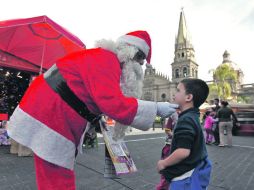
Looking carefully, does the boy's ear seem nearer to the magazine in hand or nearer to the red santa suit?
the red santa suit

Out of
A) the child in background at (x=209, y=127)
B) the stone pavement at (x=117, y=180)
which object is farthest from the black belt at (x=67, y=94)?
the child in background at (x=209, y=127)

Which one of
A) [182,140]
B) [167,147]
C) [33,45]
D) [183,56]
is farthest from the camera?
[183,56]

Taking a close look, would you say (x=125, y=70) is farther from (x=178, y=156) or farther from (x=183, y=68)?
(x=183, y=68)

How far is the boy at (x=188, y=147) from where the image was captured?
6.68 ft

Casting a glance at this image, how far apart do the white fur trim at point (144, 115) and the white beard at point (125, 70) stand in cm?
25

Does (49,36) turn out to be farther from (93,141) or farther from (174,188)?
(174,188)

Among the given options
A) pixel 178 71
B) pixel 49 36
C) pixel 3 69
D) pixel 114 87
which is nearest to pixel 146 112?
pixel 114 87

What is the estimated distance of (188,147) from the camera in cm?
201

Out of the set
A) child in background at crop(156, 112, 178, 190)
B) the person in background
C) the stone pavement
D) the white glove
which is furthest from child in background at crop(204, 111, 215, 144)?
the white glove

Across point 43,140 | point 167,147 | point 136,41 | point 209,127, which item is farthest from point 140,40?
point 209,127

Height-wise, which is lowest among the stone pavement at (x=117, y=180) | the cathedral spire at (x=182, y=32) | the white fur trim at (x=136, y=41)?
the stone pavement at (x=117, y=180)

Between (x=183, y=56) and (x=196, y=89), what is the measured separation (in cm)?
9359

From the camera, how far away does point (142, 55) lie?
2328mm

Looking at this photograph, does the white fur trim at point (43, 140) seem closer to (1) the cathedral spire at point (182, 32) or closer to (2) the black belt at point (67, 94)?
(2) the black belt at point (67, 94)
